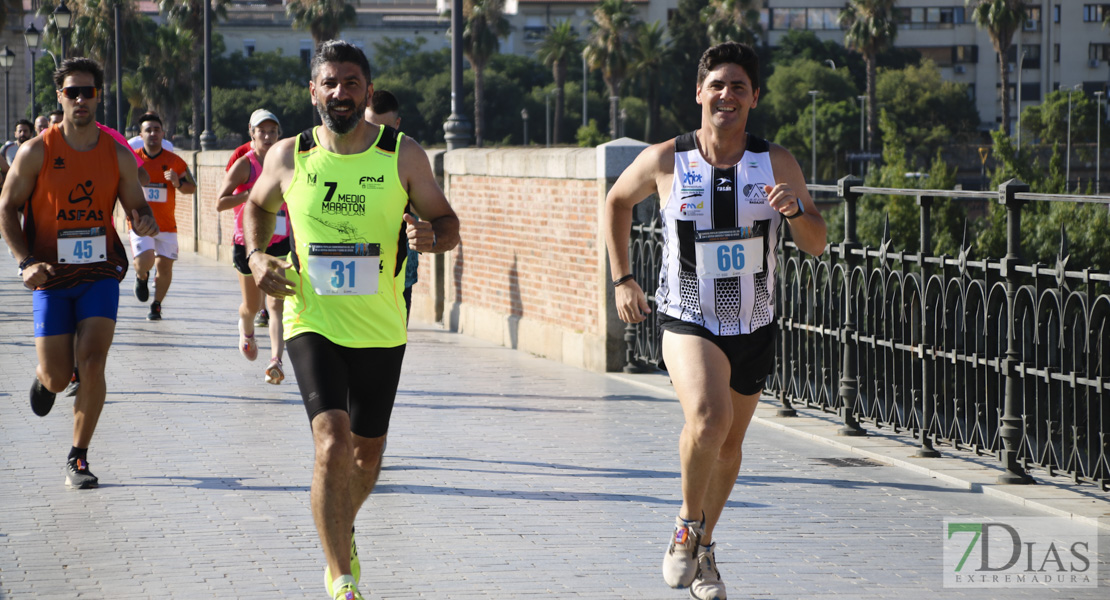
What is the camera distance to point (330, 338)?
5.15 metres

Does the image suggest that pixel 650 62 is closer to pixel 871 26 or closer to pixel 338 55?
pixel 871 26

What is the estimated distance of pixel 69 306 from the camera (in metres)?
7.40

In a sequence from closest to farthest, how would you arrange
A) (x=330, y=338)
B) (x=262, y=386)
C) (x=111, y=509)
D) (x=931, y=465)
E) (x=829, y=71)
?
1. (x=330, y=338)
2. (x=111, y=509)
3. (x=931, y=465)
4. (x=262, y=386)
5. (x=829, y=71)

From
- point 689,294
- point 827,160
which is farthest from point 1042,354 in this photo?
point 827,160

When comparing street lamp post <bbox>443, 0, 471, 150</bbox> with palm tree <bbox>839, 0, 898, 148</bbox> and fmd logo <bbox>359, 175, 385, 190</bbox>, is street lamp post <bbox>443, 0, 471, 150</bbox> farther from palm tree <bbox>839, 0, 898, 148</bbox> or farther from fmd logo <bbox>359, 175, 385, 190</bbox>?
palm tree <bbox>839, 0, 898, 148</bbox>

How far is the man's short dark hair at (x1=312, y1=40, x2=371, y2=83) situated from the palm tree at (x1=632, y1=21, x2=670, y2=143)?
8435cm

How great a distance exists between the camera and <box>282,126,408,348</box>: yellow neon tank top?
5.17 meters

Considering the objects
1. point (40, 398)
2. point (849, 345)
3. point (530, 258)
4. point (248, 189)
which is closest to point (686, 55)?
point (530, 258)

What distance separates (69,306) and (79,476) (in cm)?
84

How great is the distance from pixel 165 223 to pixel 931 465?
865cm

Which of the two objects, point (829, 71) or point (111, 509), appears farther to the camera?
point (829, 71)

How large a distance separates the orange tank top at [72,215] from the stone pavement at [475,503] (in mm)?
1059

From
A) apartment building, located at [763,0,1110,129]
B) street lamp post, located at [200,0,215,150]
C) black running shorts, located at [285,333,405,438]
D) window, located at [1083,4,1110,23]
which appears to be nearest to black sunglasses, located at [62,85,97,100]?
black running shorts, located at [285,333,405,438]

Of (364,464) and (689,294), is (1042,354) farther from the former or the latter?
(364,464)
